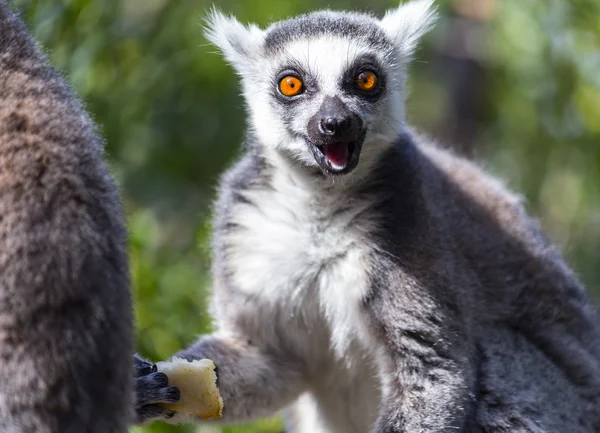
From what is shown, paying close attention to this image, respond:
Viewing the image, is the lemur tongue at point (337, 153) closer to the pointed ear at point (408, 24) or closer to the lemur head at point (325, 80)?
the lemur head at point (325, 80)

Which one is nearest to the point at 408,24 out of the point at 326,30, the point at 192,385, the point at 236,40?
the point at 326,30

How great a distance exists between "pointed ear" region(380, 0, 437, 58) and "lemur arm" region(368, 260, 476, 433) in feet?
4.27

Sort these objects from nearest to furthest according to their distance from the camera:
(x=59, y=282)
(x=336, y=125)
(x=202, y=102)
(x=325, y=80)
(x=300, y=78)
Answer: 1. (x=59, y=282)
2. (x=336, y=125)
3. (x=325, y=80)
4. (x=300, y=78)
5. (x=202, y=102)

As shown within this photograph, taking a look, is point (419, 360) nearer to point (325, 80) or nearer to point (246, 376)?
point (246, 376)

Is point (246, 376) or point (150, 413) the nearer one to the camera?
point (150, 413)

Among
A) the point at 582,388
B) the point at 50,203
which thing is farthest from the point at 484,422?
the point at 50,203

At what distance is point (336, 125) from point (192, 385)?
4.06 feet

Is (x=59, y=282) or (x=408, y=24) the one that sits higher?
(x=408, y=24)

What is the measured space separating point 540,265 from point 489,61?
6.17 m

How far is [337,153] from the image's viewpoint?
416cm

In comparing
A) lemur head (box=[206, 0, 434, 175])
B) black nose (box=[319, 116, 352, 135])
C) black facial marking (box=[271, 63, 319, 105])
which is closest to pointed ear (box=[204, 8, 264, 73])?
lemur head (box=[206, 0, 434, 175])

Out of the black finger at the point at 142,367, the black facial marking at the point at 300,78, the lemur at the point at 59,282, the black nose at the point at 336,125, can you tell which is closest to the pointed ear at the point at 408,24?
the black facial marking at the point at 300,78

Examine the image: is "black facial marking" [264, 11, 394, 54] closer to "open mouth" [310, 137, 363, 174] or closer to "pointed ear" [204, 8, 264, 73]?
"pointed ear" [204, 8, 264, 73]

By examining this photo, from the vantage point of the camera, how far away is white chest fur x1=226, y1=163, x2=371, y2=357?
427 cm
